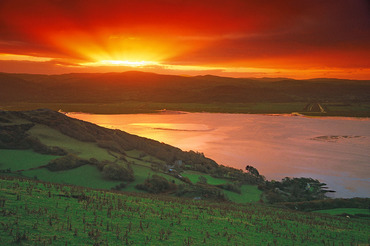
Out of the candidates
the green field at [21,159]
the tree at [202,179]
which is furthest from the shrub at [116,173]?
the tree at [202,179]

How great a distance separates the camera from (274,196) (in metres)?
24.4

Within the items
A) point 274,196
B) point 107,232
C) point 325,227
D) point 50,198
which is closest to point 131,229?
point 107,232

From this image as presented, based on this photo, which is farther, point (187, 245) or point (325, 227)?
point (325, 227)

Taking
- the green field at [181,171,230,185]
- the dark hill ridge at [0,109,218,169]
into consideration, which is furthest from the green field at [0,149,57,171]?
the green field at [181,171,230,185]

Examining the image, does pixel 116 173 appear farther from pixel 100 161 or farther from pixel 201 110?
pixel 201 110

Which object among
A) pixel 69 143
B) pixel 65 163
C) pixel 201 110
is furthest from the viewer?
pixel 201 110

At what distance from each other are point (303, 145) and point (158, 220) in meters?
48.4

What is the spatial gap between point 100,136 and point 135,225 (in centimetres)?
2256

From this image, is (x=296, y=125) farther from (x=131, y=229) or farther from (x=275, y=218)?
(x=131, y=229)

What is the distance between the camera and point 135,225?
31.4 feet

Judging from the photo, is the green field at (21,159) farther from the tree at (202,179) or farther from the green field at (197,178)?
the tree at (202,179)

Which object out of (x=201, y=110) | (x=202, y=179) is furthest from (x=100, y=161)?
(x=201, y=110)

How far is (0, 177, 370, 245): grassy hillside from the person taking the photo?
7773mm

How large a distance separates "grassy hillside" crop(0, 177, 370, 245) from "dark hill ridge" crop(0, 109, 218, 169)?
1680 centimetres
